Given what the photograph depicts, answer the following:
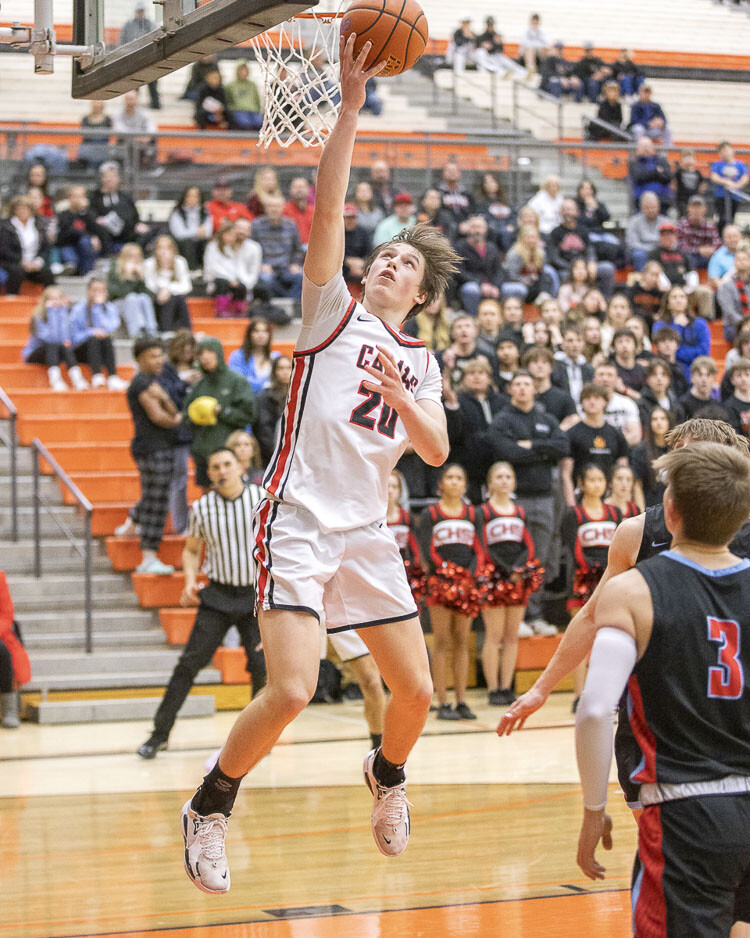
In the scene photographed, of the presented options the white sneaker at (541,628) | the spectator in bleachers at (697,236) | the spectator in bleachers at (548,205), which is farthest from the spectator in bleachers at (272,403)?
the spectator in bleachers at (697,236)

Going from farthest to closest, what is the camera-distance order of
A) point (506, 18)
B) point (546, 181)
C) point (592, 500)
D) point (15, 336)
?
point (506, 18) → point (546, 181) → point (15, 336) → point (592, 500)

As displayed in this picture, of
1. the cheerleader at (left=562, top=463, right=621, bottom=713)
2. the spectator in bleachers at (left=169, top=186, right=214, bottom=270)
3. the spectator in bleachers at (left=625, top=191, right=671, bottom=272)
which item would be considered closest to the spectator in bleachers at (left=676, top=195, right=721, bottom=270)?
the spectator in bleachers at (left=625, top=191, right=671, bottom=272)

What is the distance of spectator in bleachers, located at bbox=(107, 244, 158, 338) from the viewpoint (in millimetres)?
12469

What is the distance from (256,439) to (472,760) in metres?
3.49

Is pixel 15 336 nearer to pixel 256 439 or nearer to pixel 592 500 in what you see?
pixel 256 439

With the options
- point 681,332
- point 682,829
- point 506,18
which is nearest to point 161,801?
point 682,829

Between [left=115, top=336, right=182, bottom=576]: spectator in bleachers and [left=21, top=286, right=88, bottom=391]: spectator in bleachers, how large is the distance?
1.61 metres

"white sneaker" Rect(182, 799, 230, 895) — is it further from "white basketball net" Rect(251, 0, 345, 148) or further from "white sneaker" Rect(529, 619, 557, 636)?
"white sneaker" Rect(529, 619, 557, 636)

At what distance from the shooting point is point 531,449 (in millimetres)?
10453

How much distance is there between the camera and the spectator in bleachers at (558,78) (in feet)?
64.4

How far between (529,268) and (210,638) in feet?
22.6

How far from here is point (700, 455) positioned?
3.15 meters

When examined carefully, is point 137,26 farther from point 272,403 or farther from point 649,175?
point 649,175

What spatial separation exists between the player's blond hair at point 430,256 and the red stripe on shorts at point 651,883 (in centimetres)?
214
